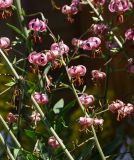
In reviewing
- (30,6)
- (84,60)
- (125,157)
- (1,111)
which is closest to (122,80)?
(84,60)

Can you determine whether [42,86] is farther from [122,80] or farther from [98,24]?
[122,80]

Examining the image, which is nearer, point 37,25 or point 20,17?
point 37,25

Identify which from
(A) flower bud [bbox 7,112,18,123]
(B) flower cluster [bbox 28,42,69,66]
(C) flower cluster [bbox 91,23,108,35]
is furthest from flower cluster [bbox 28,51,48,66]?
(A) flower bud [bbox 7,112,18,123]

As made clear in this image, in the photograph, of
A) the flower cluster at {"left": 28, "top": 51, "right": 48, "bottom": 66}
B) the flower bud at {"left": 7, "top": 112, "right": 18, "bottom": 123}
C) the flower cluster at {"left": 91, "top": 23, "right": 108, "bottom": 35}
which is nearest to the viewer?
the flower cluster at {"left": 28, "top": 51, "right": 48, "bottom": 66}

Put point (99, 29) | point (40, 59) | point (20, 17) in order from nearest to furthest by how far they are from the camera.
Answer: point (40, 59) → point (99, 29) → point (20, 17)

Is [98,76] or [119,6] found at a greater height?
[119,6]

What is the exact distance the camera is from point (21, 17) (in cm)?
198

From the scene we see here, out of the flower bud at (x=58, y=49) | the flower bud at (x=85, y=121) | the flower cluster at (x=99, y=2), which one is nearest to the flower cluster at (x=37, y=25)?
the flower bud at (x=58, y=49)

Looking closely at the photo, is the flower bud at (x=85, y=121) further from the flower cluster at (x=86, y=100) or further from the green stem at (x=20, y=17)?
the green stem at (x=20, y=17)

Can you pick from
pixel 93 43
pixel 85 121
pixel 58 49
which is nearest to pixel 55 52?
pixel 58 49

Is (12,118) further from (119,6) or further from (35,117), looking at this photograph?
(119,6)

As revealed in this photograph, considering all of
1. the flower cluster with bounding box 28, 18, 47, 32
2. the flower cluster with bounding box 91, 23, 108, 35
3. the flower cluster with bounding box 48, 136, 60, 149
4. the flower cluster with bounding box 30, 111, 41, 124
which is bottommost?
the flower cluster with bounding box 48, 136, 60, 149

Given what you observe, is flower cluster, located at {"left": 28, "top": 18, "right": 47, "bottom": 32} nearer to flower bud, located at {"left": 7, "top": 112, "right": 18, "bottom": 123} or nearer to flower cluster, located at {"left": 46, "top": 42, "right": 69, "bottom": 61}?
flower cluster, located at {"left": 46, "top": 42, "right": 69, "bottom": 61}

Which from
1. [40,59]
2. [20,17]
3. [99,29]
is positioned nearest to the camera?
[40,59]
